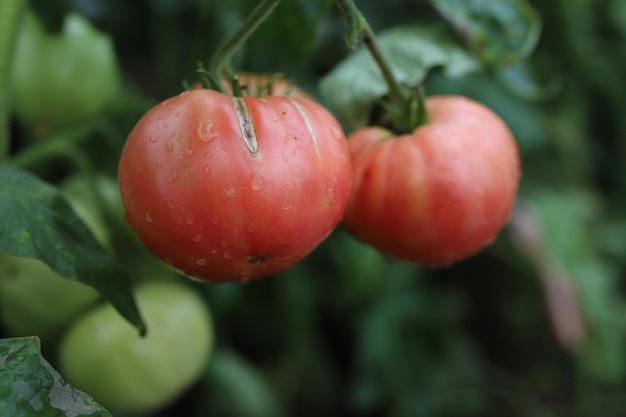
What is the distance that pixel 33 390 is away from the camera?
1.32 ft

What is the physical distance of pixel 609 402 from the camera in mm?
1697

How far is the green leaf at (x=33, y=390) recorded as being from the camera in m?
0.39

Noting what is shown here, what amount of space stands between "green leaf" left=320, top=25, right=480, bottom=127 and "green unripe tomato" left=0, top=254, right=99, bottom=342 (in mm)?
302

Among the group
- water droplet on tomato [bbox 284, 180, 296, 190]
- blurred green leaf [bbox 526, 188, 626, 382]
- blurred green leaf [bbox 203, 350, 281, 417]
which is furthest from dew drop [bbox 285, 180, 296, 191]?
blurred green leaf [bbox 526, 188, 626, 382]

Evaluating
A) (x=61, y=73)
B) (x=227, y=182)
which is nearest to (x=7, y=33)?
(x=61, y=73)

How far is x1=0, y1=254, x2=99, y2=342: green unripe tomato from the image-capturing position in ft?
2.13

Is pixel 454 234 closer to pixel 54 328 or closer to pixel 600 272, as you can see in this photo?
pixel 54 328

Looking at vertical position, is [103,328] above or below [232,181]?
below

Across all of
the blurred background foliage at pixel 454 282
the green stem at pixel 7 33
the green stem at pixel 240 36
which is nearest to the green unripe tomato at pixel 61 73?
the blurred background foliage at pixel 454 282

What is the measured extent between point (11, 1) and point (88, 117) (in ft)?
0.80

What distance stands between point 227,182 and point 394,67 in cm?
34

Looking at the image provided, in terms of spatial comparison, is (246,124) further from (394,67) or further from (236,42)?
(394,67)

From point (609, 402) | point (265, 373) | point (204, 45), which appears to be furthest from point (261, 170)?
point (609, 402)

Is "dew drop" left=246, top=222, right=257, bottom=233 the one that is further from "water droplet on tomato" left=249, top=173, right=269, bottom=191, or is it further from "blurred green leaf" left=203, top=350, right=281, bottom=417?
"blurred green leaf" left=203, top=350, right=281, bottom=417
